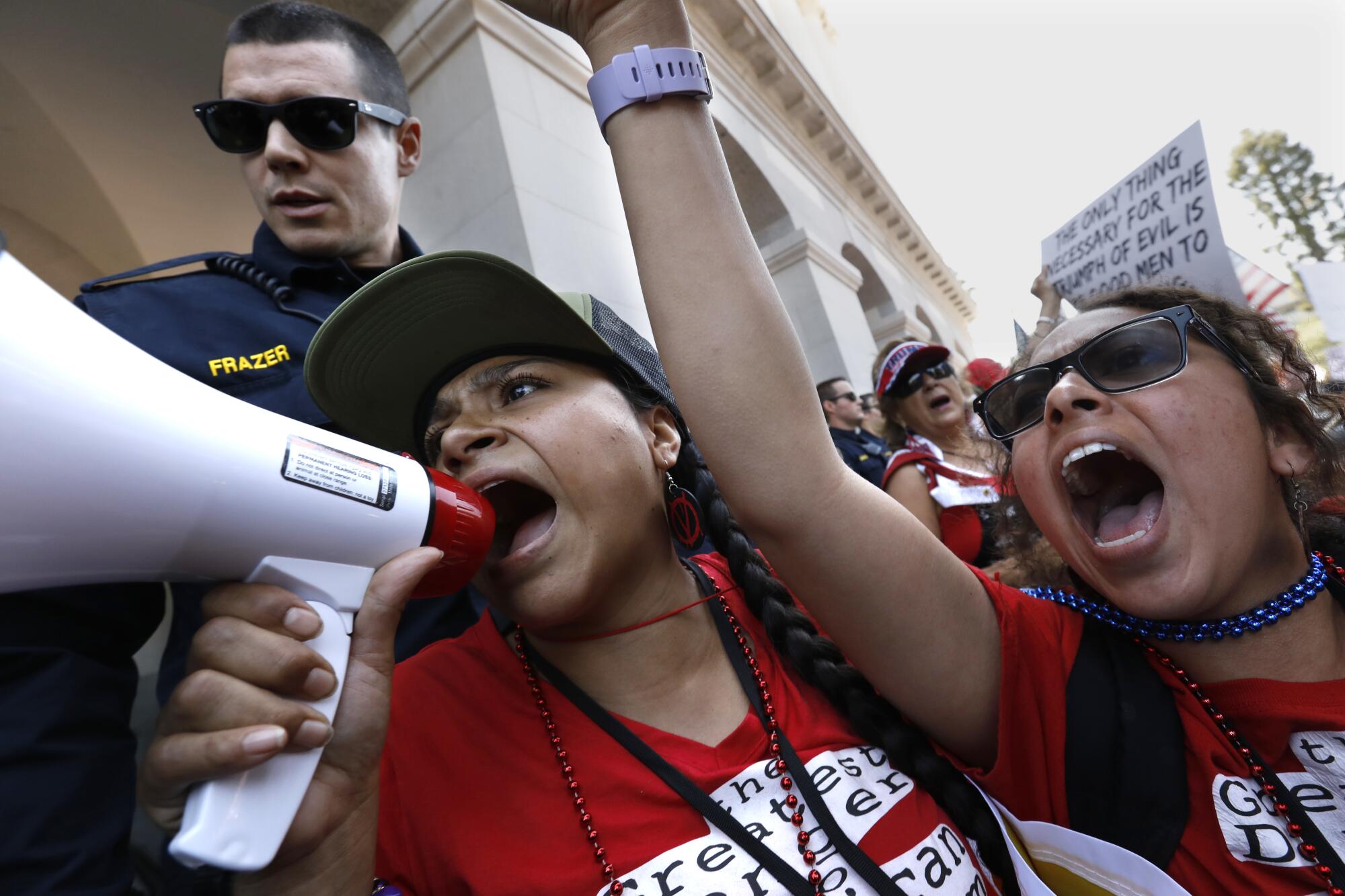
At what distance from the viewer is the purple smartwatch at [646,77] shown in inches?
42.4

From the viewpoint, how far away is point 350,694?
99 cm

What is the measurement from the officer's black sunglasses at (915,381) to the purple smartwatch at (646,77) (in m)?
3.07

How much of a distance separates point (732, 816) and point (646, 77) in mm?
1131

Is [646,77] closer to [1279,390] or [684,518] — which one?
[684,518]

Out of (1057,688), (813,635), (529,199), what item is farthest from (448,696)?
(529,199)

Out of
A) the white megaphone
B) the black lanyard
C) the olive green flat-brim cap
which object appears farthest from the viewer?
the olive green flat-brim cap

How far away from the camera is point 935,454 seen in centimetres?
351

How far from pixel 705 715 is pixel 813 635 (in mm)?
265

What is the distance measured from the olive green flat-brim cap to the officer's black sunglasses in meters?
2.77

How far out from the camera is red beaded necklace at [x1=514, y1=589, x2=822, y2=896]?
1067 mm

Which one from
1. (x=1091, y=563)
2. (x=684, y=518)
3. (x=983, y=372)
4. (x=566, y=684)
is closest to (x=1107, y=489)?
(x=1091, y=563)

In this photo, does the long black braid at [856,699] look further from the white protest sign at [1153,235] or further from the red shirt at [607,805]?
the white protest sign at [1153,235]

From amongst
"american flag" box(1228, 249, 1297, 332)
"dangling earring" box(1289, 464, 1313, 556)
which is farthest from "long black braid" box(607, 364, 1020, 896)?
"american flag" box(1228, 249, 1297, 332)

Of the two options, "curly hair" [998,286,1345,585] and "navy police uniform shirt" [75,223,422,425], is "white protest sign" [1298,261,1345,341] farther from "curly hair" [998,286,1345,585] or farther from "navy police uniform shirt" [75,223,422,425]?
"navy police uniform shirt" [75,223,422,425]
